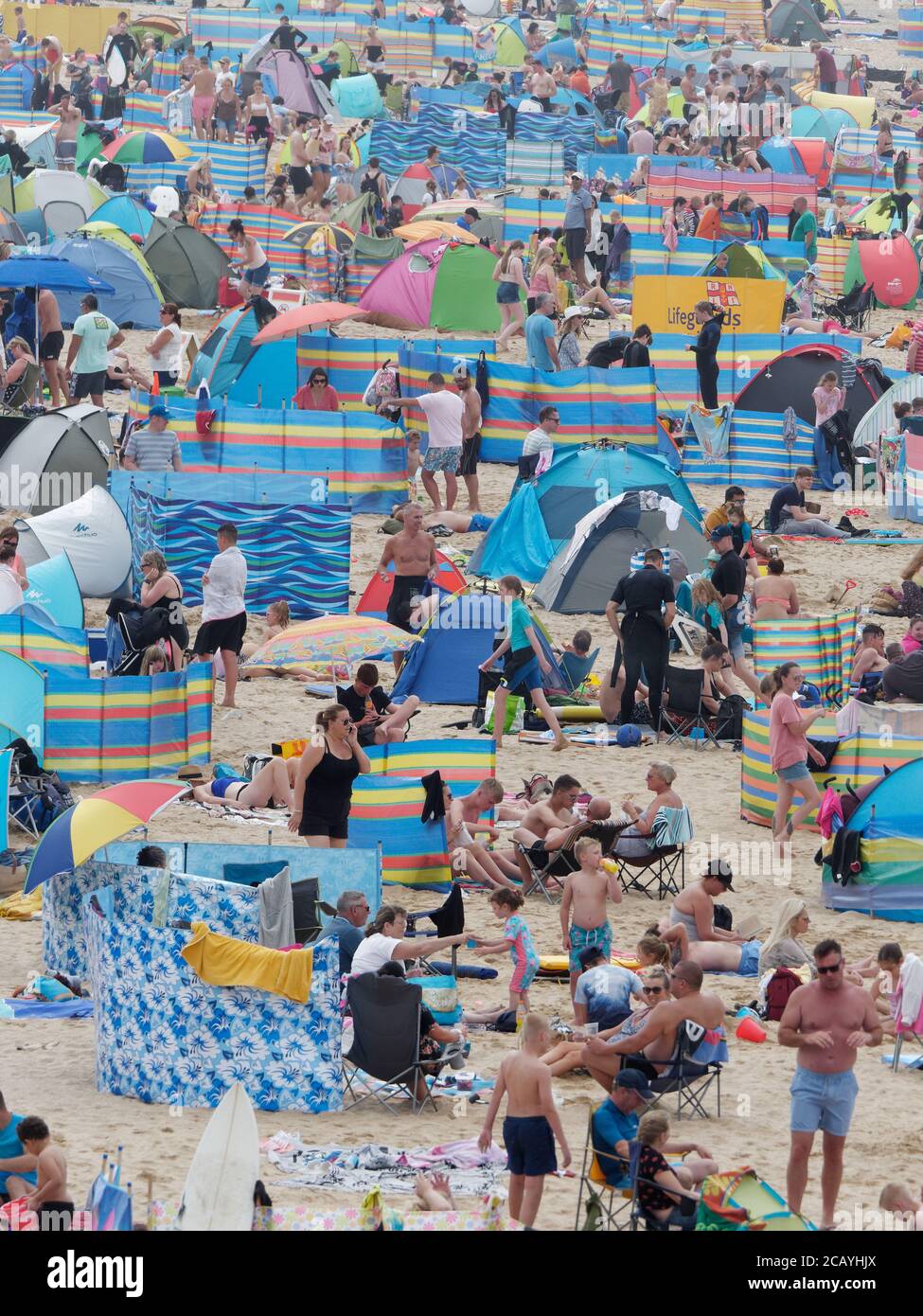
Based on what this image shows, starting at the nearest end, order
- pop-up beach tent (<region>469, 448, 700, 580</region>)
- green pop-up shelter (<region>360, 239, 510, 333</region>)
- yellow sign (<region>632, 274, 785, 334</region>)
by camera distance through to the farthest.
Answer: pop-up beach tent (<region>469, 448, 700, 580</region>) < yellow sign (<region>632, 274, 785, 334</region>) < green pop-up shelter (<region>360, 239, 510, 333</region>)

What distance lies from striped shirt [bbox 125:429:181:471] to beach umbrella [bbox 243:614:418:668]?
2.90m

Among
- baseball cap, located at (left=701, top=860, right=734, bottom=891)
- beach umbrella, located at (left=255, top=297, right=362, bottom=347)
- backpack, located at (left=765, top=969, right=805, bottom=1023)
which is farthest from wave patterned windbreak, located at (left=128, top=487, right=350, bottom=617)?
backpack, located at (left=765, top=969, right=805, bottom=1023)

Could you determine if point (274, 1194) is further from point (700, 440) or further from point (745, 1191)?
point (700, 440)

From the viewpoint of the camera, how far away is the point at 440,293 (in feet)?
81.6

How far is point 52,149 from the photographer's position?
29891 millimetres

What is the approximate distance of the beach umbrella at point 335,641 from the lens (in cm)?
1473

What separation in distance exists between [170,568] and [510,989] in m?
6.47

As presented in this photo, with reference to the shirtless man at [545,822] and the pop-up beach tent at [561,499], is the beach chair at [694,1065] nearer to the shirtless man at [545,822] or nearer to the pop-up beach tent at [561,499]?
the shirtless man at [545,822]

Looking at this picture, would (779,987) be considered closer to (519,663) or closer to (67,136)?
(519,663)

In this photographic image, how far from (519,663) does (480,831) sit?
2461mm

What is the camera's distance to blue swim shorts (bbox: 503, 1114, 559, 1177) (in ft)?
28.5

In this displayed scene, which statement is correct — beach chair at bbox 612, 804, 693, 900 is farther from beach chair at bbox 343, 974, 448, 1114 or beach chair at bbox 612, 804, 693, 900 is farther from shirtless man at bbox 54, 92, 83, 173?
shirtless man at bbox 54, 92, 83, 173

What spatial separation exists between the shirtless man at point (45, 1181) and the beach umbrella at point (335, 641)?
6470mm
